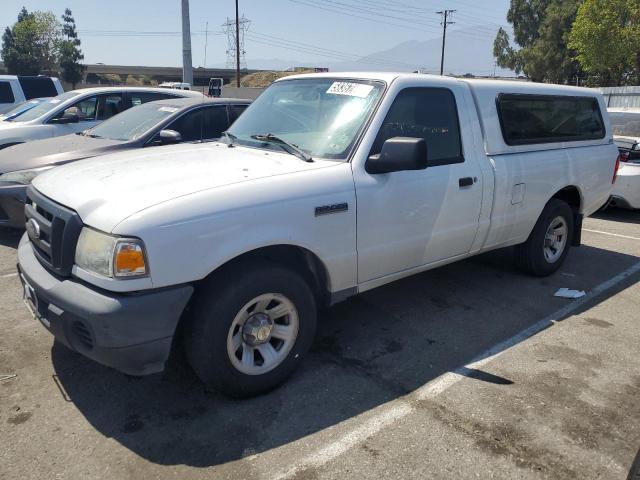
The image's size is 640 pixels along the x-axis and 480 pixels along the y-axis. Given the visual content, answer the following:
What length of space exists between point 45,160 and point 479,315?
16.8 ft

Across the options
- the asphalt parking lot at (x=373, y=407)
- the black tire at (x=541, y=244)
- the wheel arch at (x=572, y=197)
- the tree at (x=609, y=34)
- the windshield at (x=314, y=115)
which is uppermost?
the tree at (x=609, y=34)

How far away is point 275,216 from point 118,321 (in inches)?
39.6

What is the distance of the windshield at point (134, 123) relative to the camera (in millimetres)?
6719

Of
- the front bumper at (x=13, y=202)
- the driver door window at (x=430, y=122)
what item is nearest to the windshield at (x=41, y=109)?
the front bumper at (x=13, y=202)

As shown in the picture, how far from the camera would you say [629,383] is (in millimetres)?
3545

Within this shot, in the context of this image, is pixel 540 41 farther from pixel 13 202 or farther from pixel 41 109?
pixel 13 202

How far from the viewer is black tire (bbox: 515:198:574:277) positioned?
5242mm

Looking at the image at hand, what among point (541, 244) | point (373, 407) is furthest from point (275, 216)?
point (541, 244)

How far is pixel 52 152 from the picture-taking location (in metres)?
6.56

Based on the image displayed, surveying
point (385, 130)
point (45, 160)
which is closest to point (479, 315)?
point (385, 130)

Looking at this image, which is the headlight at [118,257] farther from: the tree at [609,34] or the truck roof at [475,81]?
the tree at [609,34]

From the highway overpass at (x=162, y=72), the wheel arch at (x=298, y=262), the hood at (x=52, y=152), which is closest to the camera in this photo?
the wheel arch at (x=298, y=262)

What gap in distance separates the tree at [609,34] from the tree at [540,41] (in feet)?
31.9

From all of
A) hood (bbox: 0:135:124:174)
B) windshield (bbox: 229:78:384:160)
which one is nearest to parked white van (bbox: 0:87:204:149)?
hood (bbox: 0:135:124:174)
